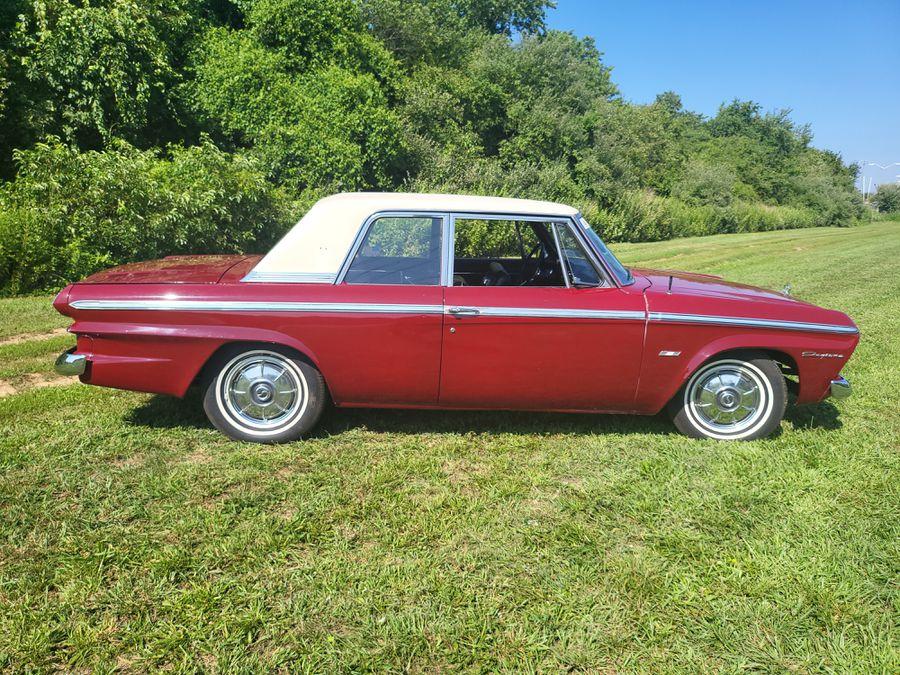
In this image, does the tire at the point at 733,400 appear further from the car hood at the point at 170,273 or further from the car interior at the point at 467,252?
the car hood at the point at 170,273

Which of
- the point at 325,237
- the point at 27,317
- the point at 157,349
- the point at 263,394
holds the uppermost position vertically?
the point at 325,237

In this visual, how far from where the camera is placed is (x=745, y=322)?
12.3 ft

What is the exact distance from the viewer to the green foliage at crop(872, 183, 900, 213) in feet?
235

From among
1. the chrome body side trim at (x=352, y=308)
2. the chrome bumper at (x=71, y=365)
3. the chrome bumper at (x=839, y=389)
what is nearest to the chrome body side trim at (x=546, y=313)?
the chrome body side trim at (x=352, y=308)

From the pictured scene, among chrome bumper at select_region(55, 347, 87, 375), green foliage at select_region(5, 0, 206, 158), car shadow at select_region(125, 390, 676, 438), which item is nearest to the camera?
chrome bumper at select_region(55, 347, 87, 375)

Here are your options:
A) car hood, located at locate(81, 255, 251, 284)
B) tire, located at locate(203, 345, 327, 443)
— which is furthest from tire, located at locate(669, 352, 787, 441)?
car hood, located at locate(81, 255, 251, 284)

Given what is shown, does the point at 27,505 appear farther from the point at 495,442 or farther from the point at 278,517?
the point at 495,442

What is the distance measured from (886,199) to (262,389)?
89892 millimetres

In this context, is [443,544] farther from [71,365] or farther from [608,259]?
[71,365]

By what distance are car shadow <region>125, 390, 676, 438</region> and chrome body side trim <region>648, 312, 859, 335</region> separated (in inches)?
34.7

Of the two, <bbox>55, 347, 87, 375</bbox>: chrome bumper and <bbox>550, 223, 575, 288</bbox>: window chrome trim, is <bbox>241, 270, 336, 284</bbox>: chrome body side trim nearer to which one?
<bbox>55, 347, 87, 375</bbox>: chrome bumper

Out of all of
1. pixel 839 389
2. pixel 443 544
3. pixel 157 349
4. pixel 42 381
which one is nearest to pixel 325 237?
pixel 157 349

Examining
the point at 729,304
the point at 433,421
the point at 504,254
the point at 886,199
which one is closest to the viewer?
the point at 729,304

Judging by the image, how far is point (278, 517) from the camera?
297 centimetres
